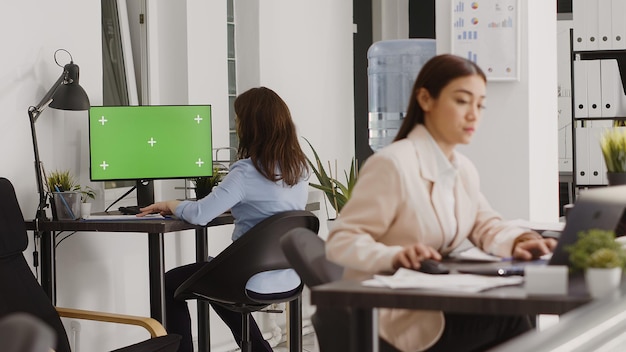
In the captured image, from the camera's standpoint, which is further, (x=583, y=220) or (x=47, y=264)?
(x=47, y=264)

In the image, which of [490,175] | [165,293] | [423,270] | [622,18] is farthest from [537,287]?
[622,18]

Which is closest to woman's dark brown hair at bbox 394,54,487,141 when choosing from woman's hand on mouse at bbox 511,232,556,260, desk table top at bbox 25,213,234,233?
woman's hand on mouse at bbox 511,232,556,260

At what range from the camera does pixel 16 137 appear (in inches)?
149

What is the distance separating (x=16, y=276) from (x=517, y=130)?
6.18 feet

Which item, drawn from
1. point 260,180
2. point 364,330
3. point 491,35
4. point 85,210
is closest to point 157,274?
point 85,210

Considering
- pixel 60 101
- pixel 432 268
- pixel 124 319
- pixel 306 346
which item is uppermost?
pixel 60 101

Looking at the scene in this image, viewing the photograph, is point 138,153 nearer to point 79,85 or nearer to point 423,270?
point 79,85

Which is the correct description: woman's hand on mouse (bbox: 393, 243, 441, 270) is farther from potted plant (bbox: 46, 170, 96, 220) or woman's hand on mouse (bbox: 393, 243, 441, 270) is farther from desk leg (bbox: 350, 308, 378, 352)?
potted plant (bbox: 46, 170, 96, 220)

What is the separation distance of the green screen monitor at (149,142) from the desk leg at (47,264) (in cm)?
34

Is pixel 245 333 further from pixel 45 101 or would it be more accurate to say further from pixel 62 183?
pixel 45 101

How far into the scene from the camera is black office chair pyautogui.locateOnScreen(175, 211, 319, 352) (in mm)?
3432

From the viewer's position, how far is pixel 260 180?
364cm

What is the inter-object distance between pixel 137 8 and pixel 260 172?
1.50 metres

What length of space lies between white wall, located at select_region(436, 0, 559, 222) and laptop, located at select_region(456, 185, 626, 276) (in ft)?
5.46
